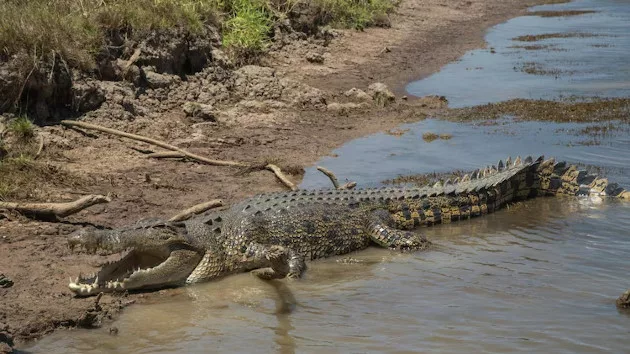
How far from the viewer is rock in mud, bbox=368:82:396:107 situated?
523 inches

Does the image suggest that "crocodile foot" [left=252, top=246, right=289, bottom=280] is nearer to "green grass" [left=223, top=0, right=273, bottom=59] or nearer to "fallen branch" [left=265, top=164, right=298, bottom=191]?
"fallen branch" [left=265, top=164, right=298, bottom=191]

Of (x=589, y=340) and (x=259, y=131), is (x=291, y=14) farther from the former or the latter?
(x=589, y=340)

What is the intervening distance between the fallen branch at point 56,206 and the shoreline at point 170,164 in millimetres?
118

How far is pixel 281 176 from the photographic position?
29.5 feet

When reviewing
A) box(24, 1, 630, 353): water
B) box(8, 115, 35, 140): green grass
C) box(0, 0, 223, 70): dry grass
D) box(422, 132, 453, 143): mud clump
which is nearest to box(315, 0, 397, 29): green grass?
box(0, 0, 223, 70): dry grass

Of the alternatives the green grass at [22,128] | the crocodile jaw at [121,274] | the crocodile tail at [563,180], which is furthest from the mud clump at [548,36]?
the crocodile jaw at [121,274]

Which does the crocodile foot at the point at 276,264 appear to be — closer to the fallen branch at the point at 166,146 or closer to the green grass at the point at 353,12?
the fallen branch at the point at 166,146

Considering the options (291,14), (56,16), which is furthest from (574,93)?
(56,16)

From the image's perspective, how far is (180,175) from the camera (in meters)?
9.00

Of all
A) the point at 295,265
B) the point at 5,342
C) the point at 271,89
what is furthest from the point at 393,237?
the point at 271,89

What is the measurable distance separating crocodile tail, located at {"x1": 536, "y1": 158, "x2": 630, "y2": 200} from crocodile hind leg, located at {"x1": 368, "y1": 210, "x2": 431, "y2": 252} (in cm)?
202

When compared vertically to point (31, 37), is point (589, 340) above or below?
below

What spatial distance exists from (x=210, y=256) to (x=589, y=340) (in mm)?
3024

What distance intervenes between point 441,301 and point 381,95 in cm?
793
